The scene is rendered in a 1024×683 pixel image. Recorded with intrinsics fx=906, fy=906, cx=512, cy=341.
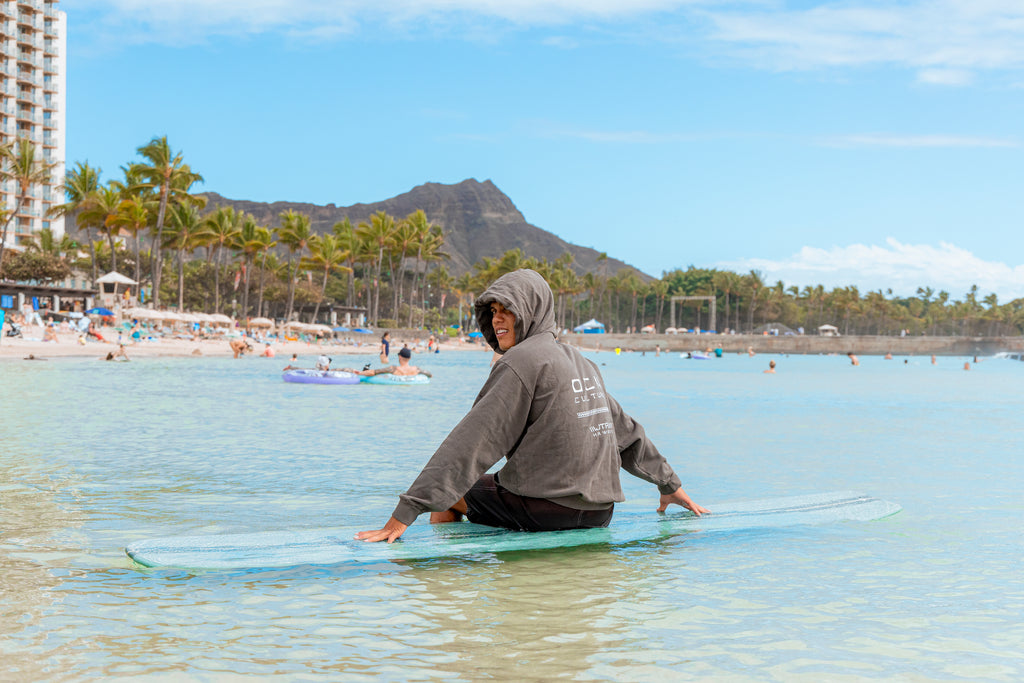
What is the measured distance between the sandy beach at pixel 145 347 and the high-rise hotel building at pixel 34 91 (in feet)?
152

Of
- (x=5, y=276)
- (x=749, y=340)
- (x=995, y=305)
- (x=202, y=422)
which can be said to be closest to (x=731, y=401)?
(x=202, y=422)

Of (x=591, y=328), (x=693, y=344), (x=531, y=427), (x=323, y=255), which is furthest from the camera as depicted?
(x=693, y=344)

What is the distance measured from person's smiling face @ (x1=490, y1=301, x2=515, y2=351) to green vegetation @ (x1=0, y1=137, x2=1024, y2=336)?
→ 66.2 metres

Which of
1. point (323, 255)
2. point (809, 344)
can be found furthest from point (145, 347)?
point (809, 344)

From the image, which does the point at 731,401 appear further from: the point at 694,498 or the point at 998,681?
the point at 998,681

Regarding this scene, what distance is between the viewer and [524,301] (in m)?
4.94

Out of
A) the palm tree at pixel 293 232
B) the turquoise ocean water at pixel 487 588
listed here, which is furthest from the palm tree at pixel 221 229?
the turquoise ocean water at pixel 487 588

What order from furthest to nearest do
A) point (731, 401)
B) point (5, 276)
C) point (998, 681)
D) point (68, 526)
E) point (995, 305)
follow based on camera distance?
point (995, 305), point (5, 276), point (731, 401), point (68, 526), point (998, 681)

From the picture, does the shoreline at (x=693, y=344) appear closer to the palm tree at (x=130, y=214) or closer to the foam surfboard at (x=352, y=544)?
the palm tree at (x=130, y=214)

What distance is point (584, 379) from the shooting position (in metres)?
5.12

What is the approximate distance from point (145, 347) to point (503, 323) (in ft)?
168

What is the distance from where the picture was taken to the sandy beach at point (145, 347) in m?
42.2

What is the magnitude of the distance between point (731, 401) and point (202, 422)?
52.5 feet

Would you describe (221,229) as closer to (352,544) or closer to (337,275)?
(337,275)
